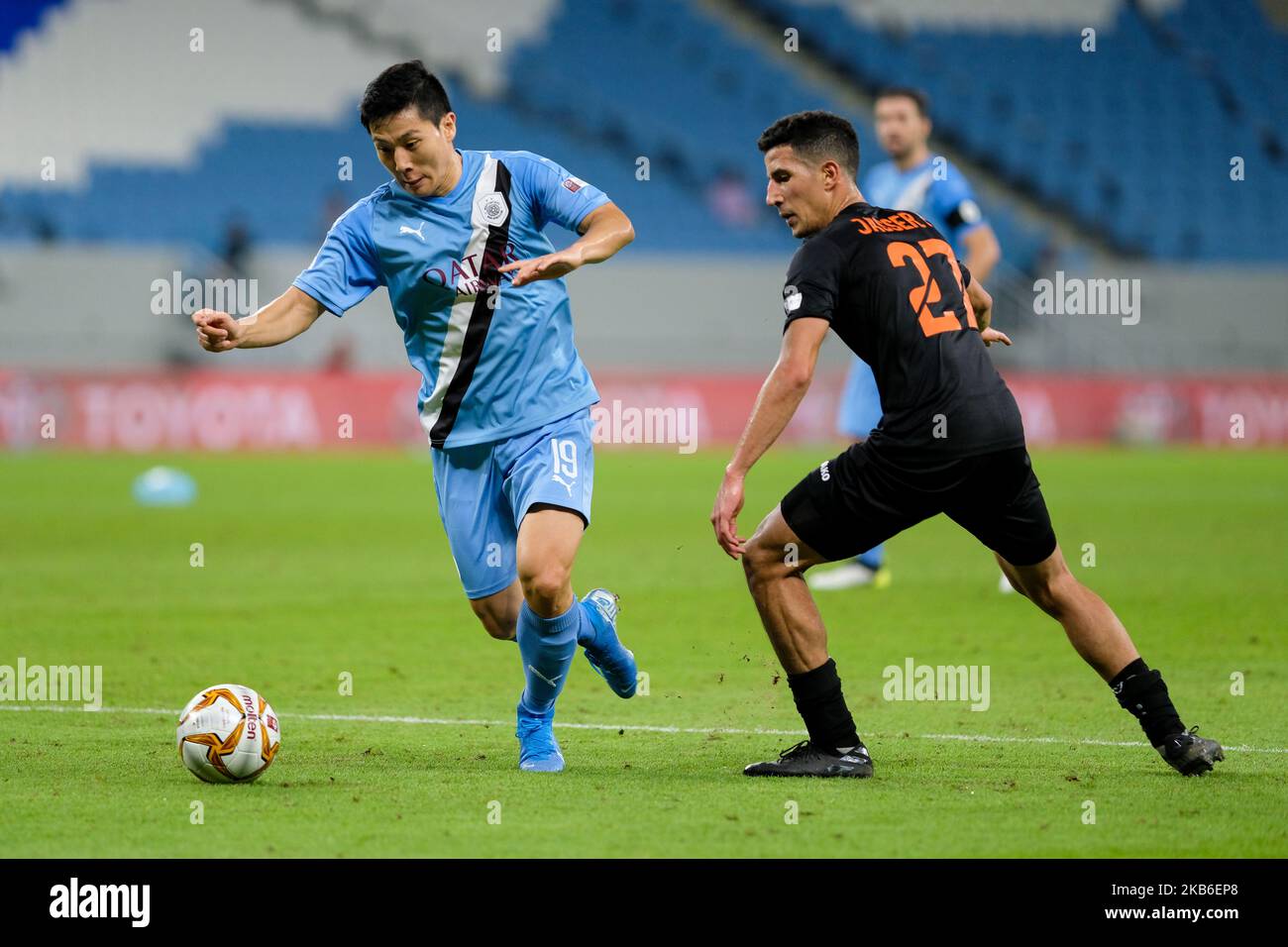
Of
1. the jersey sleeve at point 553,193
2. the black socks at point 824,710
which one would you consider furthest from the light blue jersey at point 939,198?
the black socks at point 824,710

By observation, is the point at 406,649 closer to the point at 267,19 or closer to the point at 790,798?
the point at 790,798

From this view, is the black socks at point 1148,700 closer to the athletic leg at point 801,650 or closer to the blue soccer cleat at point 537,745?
the athletic leg at point 801,650

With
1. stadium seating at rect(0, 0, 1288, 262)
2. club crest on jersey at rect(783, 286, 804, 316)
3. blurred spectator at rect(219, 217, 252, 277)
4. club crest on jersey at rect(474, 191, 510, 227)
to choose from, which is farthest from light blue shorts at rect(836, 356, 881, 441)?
stadium seating at rect(0, 0, 1288, 262)

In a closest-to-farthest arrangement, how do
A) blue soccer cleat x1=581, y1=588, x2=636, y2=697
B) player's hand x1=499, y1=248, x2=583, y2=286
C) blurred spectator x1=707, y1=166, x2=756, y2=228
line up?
player's hand x1=499, y1=248, x2=583, y2=286 < blue soccer cleat x1=581, y1=588, x2=636, y2=697 < blurred spectator x1=707, y1=166, x2=756, y2=228

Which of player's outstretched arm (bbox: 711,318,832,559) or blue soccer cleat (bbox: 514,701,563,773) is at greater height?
player's outstretched arm (bbox: 711,318,832,559)

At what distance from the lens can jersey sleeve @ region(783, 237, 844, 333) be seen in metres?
5.76

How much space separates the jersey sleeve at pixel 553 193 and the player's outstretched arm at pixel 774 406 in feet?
3.48

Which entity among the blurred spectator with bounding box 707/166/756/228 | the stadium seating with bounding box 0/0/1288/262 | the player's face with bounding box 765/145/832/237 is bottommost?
the player's face with bounding box 765/145/832/237

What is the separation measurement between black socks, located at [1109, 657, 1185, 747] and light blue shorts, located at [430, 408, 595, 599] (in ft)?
6.40

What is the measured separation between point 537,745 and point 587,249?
1.73 m

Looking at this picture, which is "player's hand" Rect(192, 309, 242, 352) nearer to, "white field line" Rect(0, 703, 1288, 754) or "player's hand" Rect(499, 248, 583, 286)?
"player's hand" Rect(499, 248, 583, 286)

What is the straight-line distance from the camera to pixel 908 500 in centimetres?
589

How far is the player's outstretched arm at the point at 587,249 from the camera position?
5801 mm
